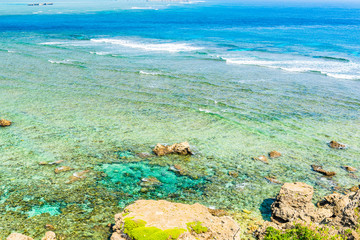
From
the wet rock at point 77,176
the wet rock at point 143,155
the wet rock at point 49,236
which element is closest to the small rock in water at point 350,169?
the wet rock at point 143,155

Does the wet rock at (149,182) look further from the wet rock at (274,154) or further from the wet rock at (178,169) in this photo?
the wet rock at (274,154)

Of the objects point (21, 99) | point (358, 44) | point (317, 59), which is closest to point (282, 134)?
point (21, 99)

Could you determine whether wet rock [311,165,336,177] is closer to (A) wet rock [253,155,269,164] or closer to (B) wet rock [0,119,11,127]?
(A) wet rock [253,155,269,164]

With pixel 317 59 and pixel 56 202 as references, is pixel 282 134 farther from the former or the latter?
pixel 317 59

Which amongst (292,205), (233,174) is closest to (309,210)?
(292,205)

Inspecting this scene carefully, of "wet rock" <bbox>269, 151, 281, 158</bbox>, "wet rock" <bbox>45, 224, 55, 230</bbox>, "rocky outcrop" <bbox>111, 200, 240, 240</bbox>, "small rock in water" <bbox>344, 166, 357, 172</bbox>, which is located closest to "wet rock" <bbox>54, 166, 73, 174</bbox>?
"wet rock" <bbox>45, 224, 55, 230</bbox>

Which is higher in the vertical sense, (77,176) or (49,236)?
(49,236)

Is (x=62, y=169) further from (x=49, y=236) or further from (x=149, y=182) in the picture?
(x=49, y=236)
